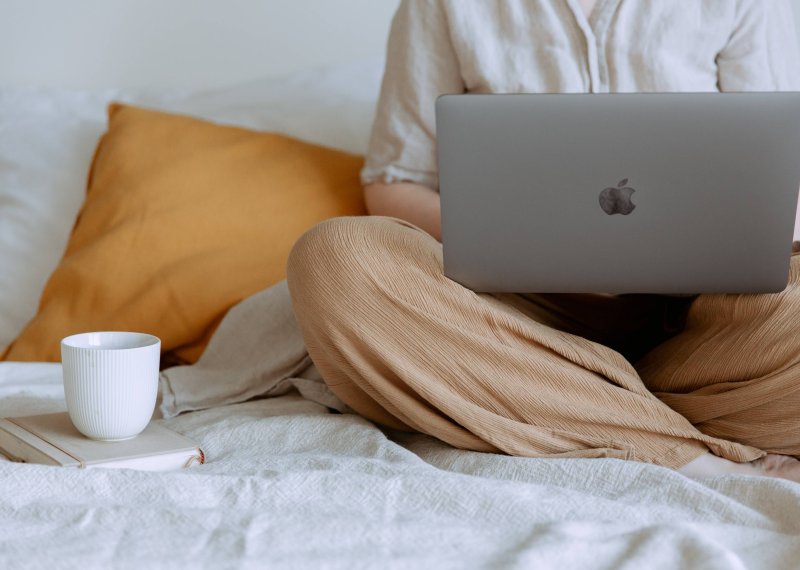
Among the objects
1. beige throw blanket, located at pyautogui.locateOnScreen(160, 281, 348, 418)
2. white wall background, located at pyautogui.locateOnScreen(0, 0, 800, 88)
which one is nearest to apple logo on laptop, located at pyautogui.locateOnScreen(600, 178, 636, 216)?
beige throw blanket, located at pyautogui.locateOnScreen(160, 281, 348, 418)

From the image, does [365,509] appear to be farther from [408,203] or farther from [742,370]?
Result: [408,203]

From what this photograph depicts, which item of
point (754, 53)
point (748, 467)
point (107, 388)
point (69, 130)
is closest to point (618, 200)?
point (748, 467)

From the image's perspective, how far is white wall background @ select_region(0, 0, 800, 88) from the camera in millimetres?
2145

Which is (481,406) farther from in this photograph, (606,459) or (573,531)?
(573,531)

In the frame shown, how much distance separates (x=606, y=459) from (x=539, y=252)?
0.75 feet

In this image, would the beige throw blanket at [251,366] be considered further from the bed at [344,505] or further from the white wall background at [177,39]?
the white wall background at [177,39]

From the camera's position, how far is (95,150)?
1.79 meters

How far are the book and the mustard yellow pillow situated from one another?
37 cm

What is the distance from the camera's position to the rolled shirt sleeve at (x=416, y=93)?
1.58m

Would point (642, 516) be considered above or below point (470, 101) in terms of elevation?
below

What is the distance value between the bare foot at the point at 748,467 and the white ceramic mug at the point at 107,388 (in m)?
0.60

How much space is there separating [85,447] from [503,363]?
46cm

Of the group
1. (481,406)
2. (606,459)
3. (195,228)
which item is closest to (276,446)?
(481,406)

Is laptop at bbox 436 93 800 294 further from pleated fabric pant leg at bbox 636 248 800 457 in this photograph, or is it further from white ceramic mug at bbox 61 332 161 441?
white ceramic mug at bbox 61 332 161 441
